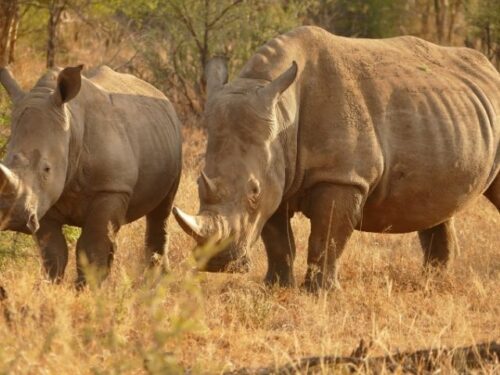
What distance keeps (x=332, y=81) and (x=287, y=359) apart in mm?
2768

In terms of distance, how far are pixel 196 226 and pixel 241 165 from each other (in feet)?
1.94

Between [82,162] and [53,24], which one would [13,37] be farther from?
[82,162]

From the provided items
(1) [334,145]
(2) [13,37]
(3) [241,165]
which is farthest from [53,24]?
(3) [241,165]

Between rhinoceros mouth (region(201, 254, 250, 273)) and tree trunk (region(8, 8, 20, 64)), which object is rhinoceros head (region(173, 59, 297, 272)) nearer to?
rhinoceros mouth (region(201, 254, 250, 273))

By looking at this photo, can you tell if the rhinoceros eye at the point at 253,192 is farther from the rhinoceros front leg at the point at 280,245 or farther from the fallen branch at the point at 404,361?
the fallen branch at the point at 404,361

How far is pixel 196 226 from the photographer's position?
6.92 m

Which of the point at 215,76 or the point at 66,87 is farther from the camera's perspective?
the point at 215,76

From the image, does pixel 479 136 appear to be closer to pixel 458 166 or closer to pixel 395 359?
pixel 458 166

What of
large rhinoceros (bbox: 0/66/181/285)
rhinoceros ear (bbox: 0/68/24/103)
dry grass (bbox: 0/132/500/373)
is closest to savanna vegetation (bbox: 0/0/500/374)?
dry grass (bbox: 0/132/500/373)

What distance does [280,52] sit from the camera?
796cm

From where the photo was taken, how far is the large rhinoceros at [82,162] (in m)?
7.10

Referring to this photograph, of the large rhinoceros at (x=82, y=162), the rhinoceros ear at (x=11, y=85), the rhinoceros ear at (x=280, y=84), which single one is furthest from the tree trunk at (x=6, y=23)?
the rhinoceros ear at (x=280, y=84)

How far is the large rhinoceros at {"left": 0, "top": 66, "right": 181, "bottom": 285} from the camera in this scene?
23.3 ft

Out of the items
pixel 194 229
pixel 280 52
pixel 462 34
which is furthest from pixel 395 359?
pixel 462 34
